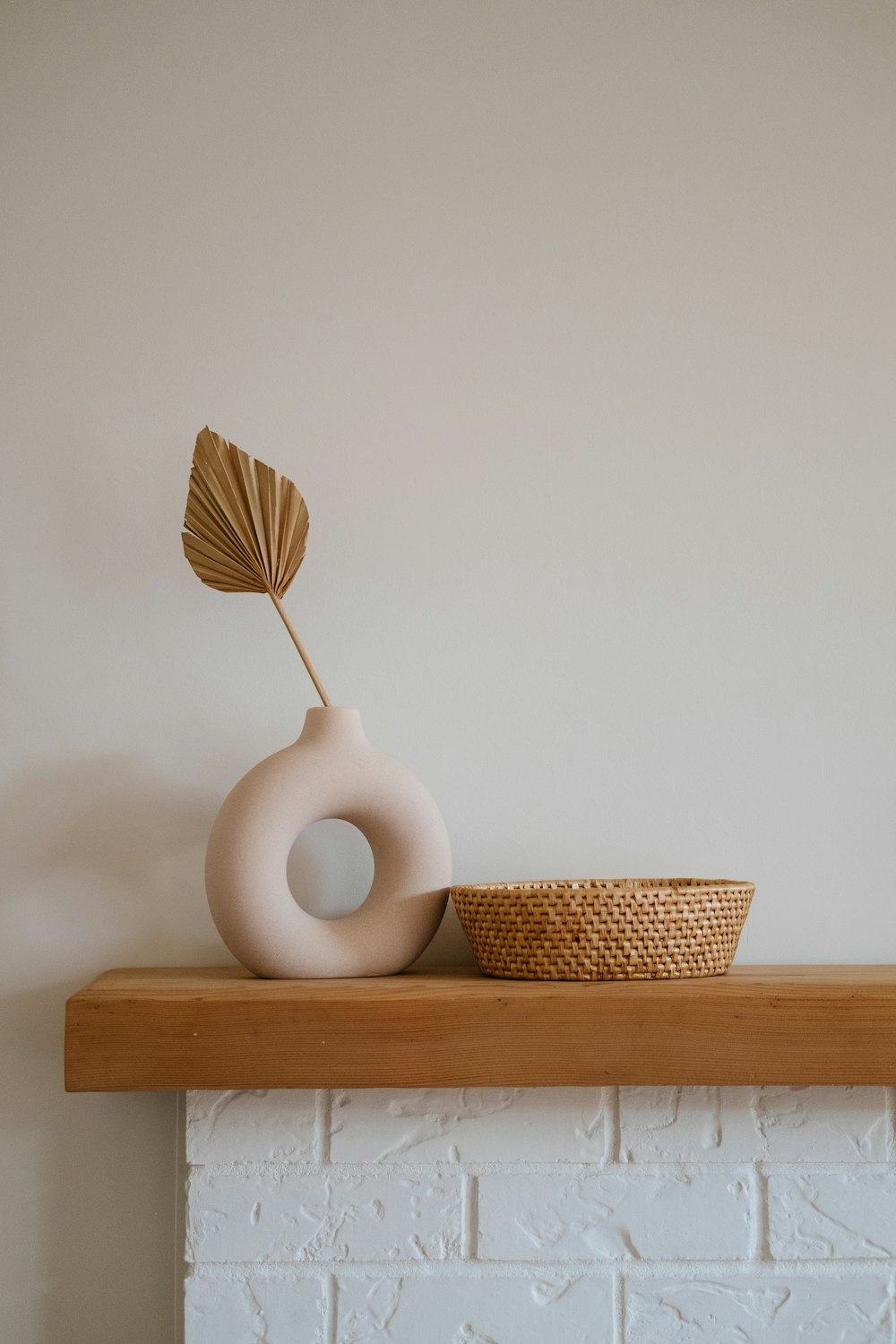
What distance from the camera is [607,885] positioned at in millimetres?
1171

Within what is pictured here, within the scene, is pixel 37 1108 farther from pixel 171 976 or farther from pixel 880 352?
pixel 880 352

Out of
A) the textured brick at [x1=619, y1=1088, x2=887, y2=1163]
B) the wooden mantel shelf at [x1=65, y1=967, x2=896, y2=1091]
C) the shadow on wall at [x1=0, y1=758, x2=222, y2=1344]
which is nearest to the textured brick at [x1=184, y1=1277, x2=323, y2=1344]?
the shadow on wall at [x1=0, y1=758, x2=222, y2=1344]

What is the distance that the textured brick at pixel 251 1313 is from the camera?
3.34ft

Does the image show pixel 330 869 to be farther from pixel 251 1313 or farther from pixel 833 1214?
pixel 833 1214

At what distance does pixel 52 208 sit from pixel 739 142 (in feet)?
2.66

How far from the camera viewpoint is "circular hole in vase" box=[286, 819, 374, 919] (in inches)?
46.3

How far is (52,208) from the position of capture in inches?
48.9

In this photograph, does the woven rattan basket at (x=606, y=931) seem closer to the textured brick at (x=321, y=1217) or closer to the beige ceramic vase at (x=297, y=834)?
the beige ceramic vase at (x=297, y=834)

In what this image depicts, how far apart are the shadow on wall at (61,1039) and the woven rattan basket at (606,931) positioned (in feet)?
1.11

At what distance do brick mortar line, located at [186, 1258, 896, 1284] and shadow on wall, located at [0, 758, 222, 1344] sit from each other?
129 mm

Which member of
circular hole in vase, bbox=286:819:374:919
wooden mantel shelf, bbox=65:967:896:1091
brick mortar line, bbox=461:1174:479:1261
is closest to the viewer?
wooden mantel shelf, bbox=65:967:896:1091

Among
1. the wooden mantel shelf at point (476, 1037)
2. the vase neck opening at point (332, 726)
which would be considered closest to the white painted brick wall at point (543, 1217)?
the wooden mantel shelf at point (476, 1037)

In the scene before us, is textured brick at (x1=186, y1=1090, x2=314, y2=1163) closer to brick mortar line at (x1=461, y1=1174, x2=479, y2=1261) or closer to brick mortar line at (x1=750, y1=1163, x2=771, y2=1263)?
brick mortar line at (x1=461, y1=1174, x2=479, y2=1261)

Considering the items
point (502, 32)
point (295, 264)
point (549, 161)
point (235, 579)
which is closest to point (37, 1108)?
point (235, 579)
